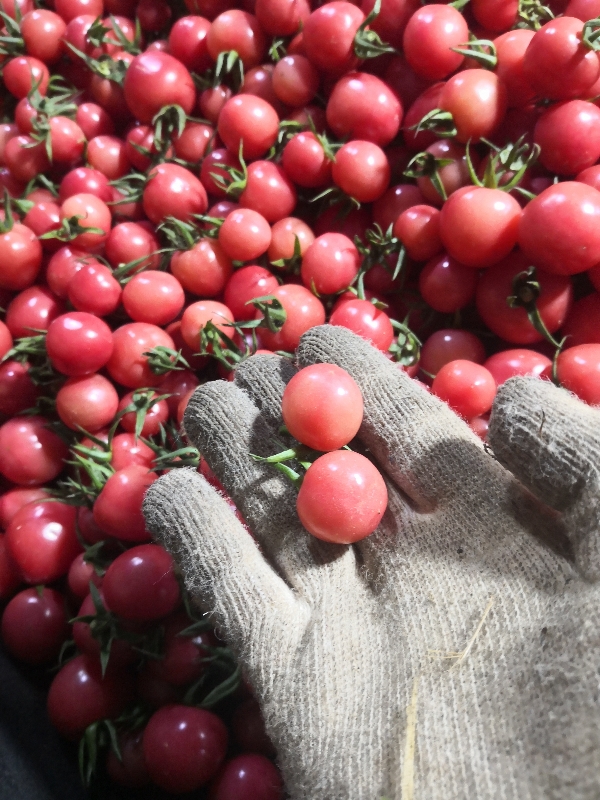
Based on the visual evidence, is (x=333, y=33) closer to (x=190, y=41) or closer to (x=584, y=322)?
(x=190, y=41)

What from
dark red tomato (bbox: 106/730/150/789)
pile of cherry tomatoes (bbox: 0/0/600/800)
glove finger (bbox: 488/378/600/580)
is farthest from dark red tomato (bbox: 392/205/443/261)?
dark red tomato (bbox: 106/730/150/789)

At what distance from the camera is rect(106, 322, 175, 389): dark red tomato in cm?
119

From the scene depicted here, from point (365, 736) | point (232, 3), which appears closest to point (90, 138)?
point (232, 3)

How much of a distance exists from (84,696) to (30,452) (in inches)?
21.0

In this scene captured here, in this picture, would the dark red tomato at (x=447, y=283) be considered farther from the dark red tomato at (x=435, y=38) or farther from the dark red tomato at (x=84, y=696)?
the dark red tomato at (x=84, y=696)

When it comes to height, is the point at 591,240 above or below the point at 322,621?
above

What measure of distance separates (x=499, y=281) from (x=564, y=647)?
671 mm

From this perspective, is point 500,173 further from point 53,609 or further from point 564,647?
point 53,609

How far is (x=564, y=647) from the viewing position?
582 mm

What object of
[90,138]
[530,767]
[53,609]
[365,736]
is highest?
[90,138]

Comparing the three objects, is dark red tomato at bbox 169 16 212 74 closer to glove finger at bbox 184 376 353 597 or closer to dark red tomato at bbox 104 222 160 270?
dark red tomato at bbox 104 222 160 270

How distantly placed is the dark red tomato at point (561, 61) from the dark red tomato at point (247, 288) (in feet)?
2.09

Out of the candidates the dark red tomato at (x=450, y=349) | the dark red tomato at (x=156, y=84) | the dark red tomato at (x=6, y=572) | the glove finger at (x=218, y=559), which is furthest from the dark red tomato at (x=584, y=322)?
the dark red tomato at (x=6, y=572)

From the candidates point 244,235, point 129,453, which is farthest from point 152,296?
point 129,453
